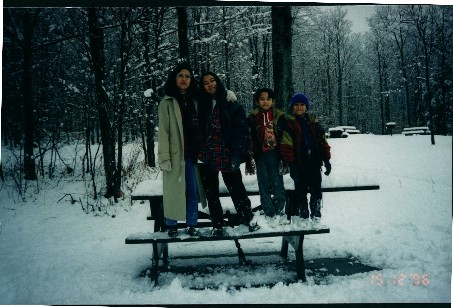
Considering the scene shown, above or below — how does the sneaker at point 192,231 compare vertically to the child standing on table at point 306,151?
below

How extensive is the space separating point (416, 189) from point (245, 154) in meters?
4.22

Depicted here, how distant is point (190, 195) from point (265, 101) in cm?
135

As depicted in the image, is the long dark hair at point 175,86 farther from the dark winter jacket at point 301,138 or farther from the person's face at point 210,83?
the dark winter jacket at point 301,138

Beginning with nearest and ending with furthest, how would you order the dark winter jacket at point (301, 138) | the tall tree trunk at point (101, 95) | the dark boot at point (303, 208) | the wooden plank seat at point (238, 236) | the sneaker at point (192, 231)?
the wooden plank seat at point (238, 236)
the sneaker at point (192, 231)
the dark winter jacket at point (301, 138)
the dark boot at point (303, 208)
the tall tree trunk at point (101, 95)

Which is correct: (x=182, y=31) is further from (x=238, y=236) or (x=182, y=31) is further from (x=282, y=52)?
(x=238, y=236)

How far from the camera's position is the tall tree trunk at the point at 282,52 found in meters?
4.57

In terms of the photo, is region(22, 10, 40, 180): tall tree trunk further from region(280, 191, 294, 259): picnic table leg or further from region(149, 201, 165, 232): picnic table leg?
region(280, 191, 294, 259): picnic table leg

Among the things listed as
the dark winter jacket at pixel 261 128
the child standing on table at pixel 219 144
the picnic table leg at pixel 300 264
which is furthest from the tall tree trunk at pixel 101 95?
the picnic table leg at pixel 300 264

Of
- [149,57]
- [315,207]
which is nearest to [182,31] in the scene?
[149,57]

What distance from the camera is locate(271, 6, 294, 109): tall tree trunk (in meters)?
4.57

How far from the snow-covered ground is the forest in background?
1.18 metres

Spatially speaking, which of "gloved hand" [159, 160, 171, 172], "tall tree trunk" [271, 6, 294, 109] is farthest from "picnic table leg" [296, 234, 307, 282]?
"tall tree trunk" [271, 6, 294, 109]

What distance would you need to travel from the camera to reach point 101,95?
19.9ft

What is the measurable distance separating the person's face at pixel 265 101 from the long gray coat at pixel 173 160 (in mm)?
928
